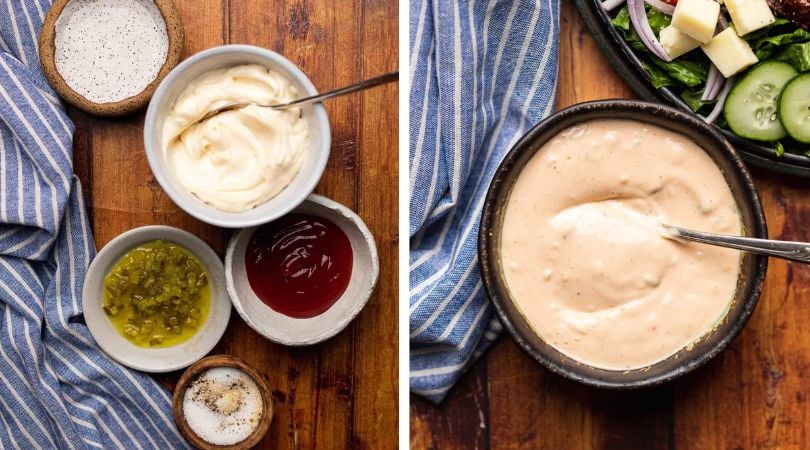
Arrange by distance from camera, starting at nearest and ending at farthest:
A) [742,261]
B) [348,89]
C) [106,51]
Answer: [348,89] < [742,261] < [106,51]

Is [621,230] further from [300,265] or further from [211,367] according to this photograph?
[211,367]

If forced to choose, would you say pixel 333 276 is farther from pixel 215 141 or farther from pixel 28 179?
pixel 28 179

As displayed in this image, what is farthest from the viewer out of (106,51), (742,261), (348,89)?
(106,51)

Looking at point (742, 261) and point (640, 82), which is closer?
point (742, 261)

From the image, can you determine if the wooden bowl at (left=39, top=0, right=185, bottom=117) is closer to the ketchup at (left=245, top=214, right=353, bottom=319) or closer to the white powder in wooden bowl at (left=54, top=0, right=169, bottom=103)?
the white powder in wooden bowl at (left=54, top=0, right=169, bottom=103)

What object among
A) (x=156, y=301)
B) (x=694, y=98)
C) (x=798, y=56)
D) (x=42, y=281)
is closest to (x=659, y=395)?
(x=694, y=98)

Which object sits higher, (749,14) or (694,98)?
(749,14)

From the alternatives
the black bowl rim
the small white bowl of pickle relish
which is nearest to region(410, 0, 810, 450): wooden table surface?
the black bowl rim
